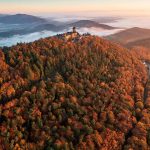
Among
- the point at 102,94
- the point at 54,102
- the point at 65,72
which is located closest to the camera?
the point at 54,102

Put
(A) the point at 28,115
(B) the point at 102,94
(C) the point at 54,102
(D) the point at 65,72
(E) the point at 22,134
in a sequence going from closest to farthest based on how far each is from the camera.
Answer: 1. (E) the point at 22,134
2. (A) the point at 28,115
3. (C) the point at 54,102
4. (B) the point at 102,94
5. (D) the point at 65,72

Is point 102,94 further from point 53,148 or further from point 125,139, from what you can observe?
point 53,148

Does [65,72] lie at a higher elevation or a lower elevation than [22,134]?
higher

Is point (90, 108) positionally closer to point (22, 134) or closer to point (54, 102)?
point (54, 102)

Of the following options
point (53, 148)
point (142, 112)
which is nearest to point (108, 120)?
point (142, 112)

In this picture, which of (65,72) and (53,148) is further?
(65,72)

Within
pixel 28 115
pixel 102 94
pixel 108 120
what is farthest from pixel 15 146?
pixel 102 94
